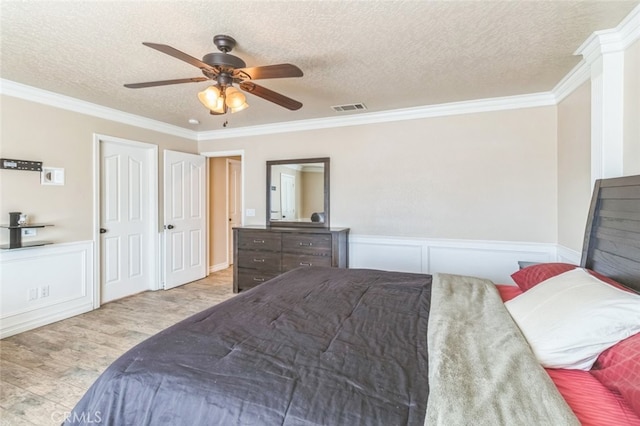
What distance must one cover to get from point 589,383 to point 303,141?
3.87 meters

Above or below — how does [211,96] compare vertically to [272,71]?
below

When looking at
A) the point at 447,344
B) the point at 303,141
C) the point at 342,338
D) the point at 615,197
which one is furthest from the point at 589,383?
the point at 303,141

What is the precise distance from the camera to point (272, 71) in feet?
6.41

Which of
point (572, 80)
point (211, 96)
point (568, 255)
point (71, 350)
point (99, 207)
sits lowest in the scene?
point (71, 350)

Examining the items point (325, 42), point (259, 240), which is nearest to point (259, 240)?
point (259, 240)

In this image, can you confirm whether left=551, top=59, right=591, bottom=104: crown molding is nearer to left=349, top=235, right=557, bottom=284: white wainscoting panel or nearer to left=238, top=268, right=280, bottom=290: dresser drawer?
left=349, top=235, right=557, bottom=284: white wainscoting panel

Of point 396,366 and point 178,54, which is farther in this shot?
point 178,54

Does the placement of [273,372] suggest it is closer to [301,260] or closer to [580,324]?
[580,324]

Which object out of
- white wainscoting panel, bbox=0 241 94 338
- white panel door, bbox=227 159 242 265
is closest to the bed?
white wainscoting panel, bbox=0 241 94 338

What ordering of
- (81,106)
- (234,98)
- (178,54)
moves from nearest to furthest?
(178,54), (234,98), (81,106)

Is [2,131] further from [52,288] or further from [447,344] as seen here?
[447,344]

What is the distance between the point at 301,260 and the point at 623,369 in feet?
10.3

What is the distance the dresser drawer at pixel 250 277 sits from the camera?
4089 mm

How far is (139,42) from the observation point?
7.21ft
